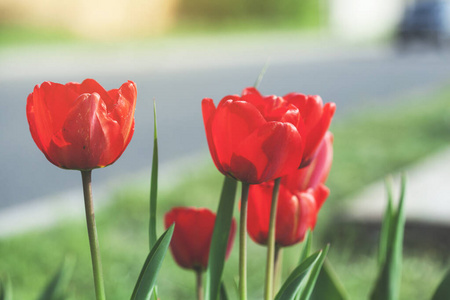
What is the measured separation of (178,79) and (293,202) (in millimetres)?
10809

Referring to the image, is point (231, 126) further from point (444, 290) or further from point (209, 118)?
point (444, 290)

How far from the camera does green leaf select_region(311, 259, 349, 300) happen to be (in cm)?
105

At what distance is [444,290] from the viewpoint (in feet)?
3.31

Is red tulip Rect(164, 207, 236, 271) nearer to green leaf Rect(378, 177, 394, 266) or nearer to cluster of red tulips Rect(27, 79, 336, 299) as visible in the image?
cluster of red tulips Rect(27, 79, 336, 299)

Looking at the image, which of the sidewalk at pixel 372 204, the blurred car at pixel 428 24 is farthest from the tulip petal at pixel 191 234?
the blurred car at pixel 428 24

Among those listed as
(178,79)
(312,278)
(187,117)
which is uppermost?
(312,278)

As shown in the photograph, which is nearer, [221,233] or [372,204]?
[221,233]

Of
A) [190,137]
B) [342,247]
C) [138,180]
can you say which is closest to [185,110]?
[190,137]

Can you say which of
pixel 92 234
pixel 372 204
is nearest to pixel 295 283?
pixel 92 234

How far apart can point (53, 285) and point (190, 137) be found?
5324 millimetres

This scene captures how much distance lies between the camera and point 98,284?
0.76 metres

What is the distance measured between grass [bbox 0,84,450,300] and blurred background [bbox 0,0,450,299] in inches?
0.4

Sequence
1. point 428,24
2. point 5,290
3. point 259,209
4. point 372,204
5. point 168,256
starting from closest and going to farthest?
point 259,209, point 5,290, point 168,256, point 372,204, point 428,24

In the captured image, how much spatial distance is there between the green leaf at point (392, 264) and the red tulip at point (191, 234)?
25 centimetres
